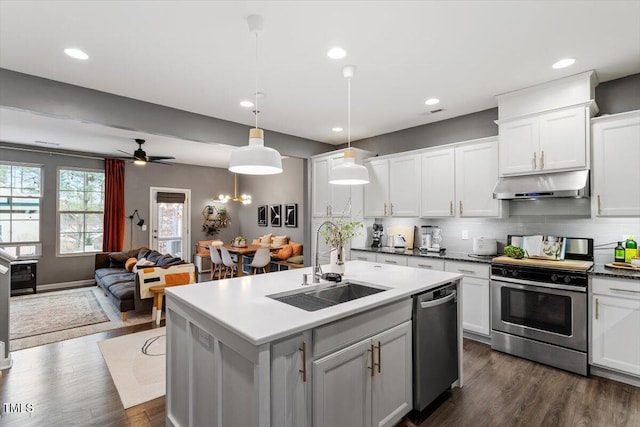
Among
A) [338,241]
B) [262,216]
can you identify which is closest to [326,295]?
[338,241]

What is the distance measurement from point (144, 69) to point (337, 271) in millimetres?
2457

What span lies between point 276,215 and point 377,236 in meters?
3.51

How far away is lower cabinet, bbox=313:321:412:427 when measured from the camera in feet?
5.27

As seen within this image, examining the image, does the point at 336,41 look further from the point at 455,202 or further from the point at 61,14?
the point at 455,202

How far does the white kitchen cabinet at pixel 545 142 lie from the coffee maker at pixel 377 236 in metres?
1.99

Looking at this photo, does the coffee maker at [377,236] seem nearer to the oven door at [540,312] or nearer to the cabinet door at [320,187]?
the cabinet door at [320,187]

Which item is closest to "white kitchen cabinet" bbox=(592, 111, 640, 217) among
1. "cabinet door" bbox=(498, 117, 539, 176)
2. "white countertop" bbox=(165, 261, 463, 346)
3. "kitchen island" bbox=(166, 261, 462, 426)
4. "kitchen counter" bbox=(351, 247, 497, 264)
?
"cabinet door" bbox=(498, 117, 539, 176)

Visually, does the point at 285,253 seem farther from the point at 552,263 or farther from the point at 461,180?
the point at 552,263

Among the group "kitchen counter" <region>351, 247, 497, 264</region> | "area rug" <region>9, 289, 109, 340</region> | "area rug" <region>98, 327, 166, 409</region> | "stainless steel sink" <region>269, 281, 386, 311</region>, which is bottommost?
"area rug" <region>98, 327, 166, 409</region>

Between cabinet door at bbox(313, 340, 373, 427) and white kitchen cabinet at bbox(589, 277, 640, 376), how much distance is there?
2.25 metres

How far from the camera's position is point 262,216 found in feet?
27.7

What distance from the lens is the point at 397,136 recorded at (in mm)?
5051

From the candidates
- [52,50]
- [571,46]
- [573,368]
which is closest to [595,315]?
[573,368]

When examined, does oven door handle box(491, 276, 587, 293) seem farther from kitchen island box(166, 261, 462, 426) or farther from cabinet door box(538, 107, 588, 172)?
kitchen island box(166, 261, 462, 426)
